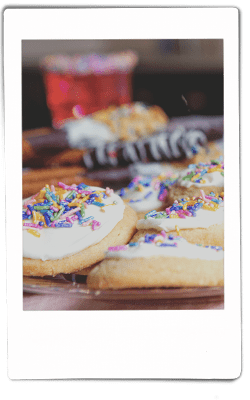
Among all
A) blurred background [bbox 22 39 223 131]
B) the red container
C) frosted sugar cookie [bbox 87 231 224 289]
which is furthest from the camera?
the red container

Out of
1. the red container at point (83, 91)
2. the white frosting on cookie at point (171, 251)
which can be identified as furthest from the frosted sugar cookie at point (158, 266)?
the red container at point (83, 91)

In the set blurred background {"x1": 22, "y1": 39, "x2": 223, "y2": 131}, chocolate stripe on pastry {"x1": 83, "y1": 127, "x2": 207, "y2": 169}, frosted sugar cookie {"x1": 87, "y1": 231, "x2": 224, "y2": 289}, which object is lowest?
frosted sugar cookie {"x1": 87, "y1": 231, "x2": 224, "y2": 289}

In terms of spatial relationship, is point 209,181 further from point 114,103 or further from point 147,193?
point 114,103

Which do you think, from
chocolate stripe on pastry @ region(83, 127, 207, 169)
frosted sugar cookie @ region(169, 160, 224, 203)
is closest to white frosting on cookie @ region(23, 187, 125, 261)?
frosted sugar cookie @ region(169, 160, 224, 203)

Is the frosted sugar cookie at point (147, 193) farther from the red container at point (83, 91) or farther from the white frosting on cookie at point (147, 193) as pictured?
the red container at point (83, 91)

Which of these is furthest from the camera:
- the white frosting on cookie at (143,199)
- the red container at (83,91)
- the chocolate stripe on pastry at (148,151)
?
the chocolate stripe on pastry at (148,151)

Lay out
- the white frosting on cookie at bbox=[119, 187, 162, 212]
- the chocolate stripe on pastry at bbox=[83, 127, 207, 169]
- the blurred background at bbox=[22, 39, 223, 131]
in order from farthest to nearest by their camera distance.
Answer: the chocolate stripe on pastry at bbox=[83, 127, 207, 169], the white frosting on cookie at bbox=[119, 187, 162, 212], the blurred background at bbox=[22, 39, 223, 131]

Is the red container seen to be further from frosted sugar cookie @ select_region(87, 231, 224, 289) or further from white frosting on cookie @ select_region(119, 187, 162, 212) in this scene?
frosted sugar cookie @ select_region(87, 231, 224, 289)

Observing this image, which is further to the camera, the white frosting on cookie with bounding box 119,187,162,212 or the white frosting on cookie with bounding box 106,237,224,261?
the white frosting on cookie with bounding box 119,187,162,212
